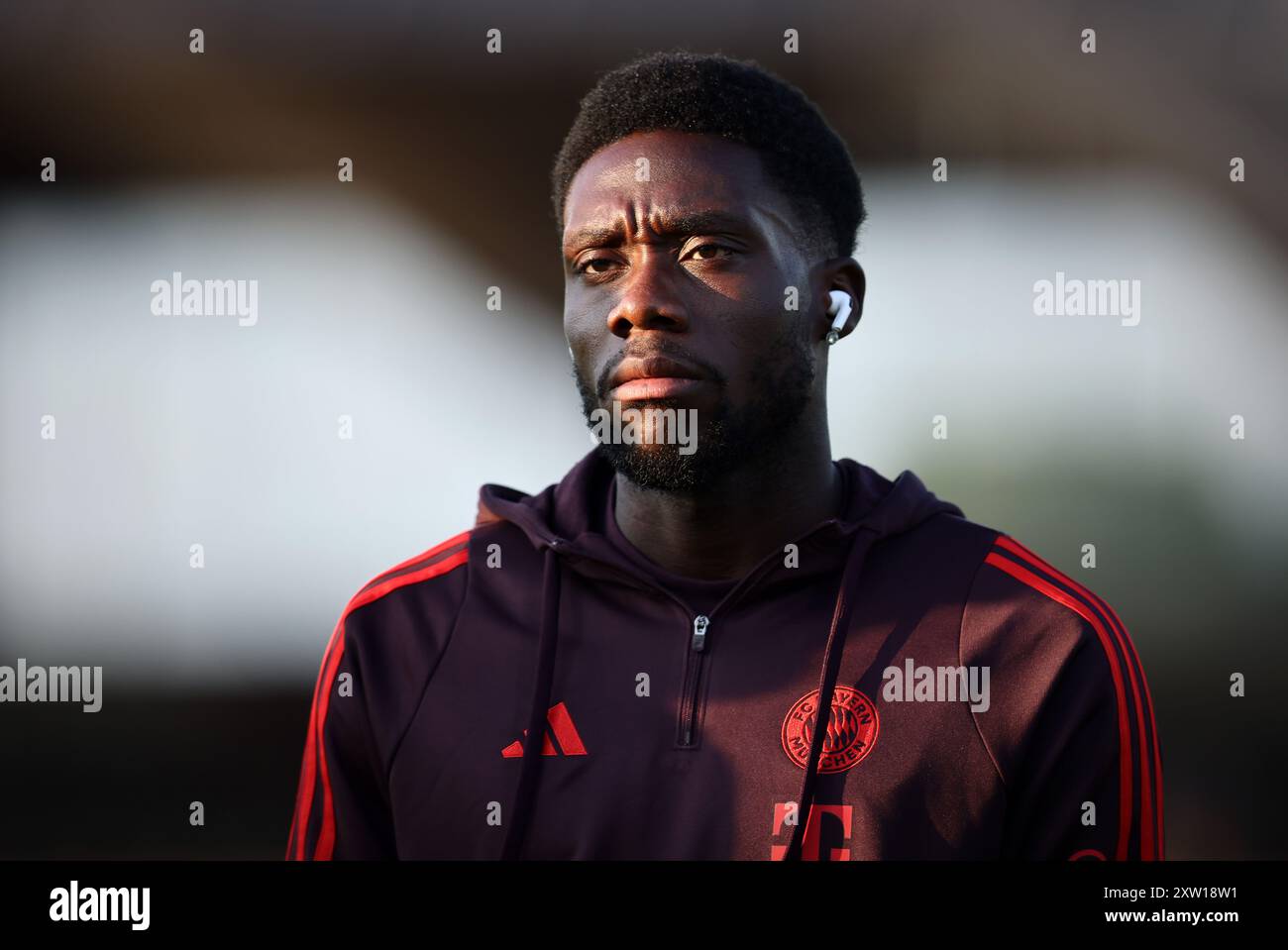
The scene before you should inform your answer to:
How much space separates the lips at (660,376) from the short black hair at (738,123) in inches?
15.3

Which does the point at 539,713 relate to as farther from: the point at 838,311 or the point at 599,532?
the point at 838,311

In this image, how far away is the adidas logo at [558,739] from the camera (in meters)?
2.13

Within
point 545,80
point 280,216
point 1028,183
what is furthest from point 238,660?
point 1028,183

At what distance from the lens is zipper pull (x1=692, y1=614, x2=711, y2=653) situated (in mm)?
2166

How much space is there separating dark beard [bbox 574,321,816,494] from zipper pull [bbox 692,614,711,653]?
0.80ft

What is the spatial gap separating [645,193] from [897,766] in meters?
1.11

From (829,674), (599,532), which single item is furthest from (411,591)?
(829,674)

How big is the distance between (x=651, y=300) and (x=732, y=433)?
0.29m

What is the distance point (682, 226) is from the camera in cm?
219

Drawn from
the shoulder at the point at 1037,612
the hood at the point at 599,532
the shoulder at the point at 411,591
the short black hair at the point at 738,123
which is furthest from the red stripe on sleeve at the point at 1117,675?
the shoulder at the point at 411,591

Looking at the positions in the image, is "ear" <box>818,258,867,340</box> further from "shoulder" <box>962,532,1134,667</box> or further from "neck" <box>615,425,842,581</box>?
"shoulder" <box>962,532,1134,667</box>

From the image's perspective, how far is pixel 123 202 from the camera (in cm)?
449

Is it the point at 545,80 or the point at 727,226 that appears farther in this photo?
the point at 545,80
